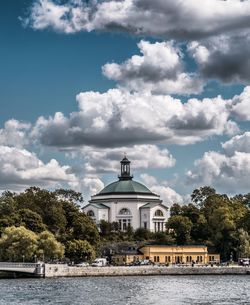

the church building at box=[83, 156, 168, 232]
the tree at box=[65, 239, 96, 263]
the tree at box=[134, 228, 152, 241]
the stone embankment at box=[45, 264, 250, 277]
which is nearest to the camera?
the stone embankment at box=[45, 264, 250, 277]

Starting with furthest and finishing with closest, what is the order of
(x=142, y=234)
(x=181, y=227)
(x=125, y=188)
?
(x=125, y=188)
(x=142, y=234)
(x=181, y=227)

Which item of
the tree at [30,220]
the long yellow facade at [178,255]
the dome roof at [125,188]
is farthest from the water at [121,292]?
the dome roof at [125,188]

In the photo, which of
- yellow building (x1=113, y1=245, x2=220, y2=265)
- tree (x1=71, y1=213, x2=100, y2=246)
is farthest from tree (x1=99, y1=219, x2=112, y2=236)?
tree (x1=71, y1=213, x2=100, y2=246)

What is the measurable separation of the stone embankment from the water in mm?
6423

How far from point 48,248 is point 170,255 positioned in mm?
25651

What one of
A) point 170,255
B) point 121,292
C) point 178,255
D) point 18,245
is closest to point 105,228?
point 178,255

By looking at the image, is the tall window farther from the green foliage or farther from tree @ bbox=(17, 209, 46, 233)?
the green foliage

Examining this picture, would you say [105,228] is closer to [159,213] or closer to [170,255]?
[159,213]

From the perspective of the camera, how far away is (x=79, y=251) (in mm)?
107812

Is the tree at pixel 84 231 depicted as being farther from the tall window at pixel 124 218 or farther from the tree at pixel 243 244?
the tall window at pixel 124 218

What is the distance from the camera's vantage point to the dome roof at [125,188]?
160125mm

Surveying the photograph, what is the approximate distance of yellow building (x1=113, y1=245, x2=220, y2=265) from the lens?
392ft

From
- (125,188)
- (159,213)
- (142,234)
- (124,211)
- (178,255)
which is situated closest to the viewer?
(178,255)

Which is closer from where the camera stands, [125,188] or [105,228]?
[105,228]
